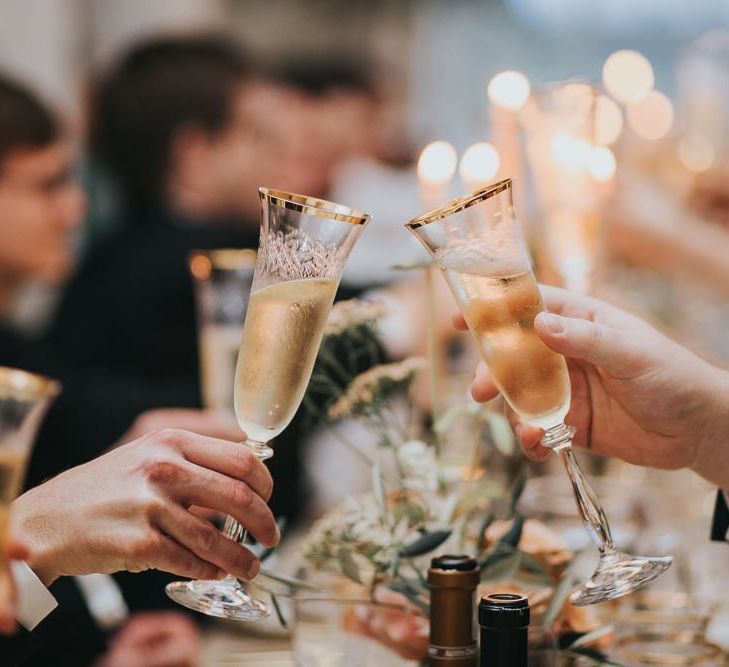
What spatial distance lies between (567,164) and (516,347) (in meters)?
1.03

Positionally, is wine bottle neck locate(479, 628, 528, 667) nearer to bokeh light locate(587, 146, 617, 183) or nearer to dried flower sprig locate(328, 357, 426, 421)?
dried flower sprig locate(328, 357, 426, 421)

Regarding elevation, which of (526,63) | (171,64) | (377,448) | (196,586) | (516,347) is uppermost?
(526,63)

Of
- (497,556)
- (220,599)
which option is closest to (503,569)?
(497,556)

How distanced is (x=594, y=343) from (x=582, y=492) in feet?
0.53

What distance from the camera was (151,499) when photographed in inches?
42.3

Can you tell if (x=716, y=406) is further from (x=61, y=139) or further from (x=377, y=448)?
(x=61, y=139)

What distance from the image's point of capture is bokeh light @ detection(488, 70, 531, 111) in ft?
7.18

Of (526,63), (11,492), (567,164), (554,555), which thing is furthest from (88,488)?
(526,63)

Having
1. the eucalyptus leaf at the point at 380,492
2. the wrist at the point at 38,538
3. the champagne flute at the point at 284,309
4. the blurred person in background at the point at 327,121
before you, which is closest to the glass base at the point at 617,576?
the eucalyptus leaf at the point at 380,492

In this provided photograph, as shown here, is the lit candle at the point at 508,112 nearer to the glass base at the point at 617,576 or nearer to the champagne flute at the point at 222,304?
the champagne flute at the point at 222,304

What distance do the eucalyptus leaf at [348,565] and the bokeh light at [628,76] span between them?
2.63 metres

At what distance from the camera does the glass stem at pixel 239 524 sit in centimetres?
116

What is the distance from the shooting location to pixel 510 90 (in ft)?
7.22

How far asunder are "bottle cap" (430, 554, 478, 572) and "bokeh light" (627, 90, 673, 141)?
3063 millimetres
